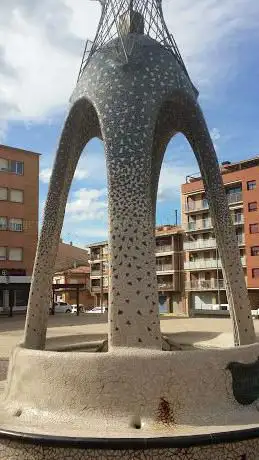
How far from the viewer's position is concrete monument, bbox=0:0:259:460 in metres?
6.25

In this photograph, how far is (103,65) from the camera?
9.41 meters

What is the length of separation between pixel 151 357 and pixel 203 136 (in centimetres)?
482

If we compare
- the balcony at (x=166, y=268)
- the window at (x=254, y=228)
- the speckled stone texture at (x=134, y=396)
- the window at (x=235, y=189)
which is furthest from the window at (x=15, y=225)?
the speckled stone texture at (x=134, y=396)

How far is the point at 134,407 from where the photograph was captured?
6695 millimetres

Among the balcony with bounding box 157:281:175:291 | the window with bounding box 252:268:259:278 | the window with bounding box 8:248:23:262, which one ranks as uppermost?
the window with bounding box 8:248:23:262

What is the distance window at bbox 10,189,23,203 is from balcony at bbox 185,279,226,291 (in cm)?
2205

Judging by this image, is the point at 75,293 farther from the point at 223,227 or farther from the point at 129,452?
the point at 129,452

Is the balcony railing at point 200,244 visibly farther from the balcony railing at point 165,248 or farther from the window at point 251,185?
the window at point 251,185

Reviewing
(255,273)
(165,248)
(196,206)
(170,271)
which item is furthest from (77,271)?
(255,273)

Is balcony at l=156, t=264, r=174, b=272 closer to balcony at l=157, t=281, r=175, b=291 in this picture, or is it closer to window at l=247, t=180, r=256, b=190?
balcony at l=157, t=281, r=175, b=291

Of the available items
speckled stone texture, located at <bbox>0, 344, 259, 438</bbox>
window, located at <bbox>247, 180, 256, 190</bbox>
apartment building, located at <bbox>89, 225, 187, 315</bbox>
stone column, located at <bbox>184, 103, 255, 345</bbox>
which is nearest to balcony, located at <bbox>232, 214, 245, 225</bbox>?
window, located at <bbox>247, 180, 256, 190</bbox>

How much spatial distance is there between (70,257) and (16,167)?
39.9 m

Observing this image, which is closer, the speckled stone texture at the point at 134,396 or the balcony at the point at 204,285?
the speckled stone texture at the point at 134,396

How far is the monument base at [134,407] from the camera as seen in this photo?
598 centimetres
